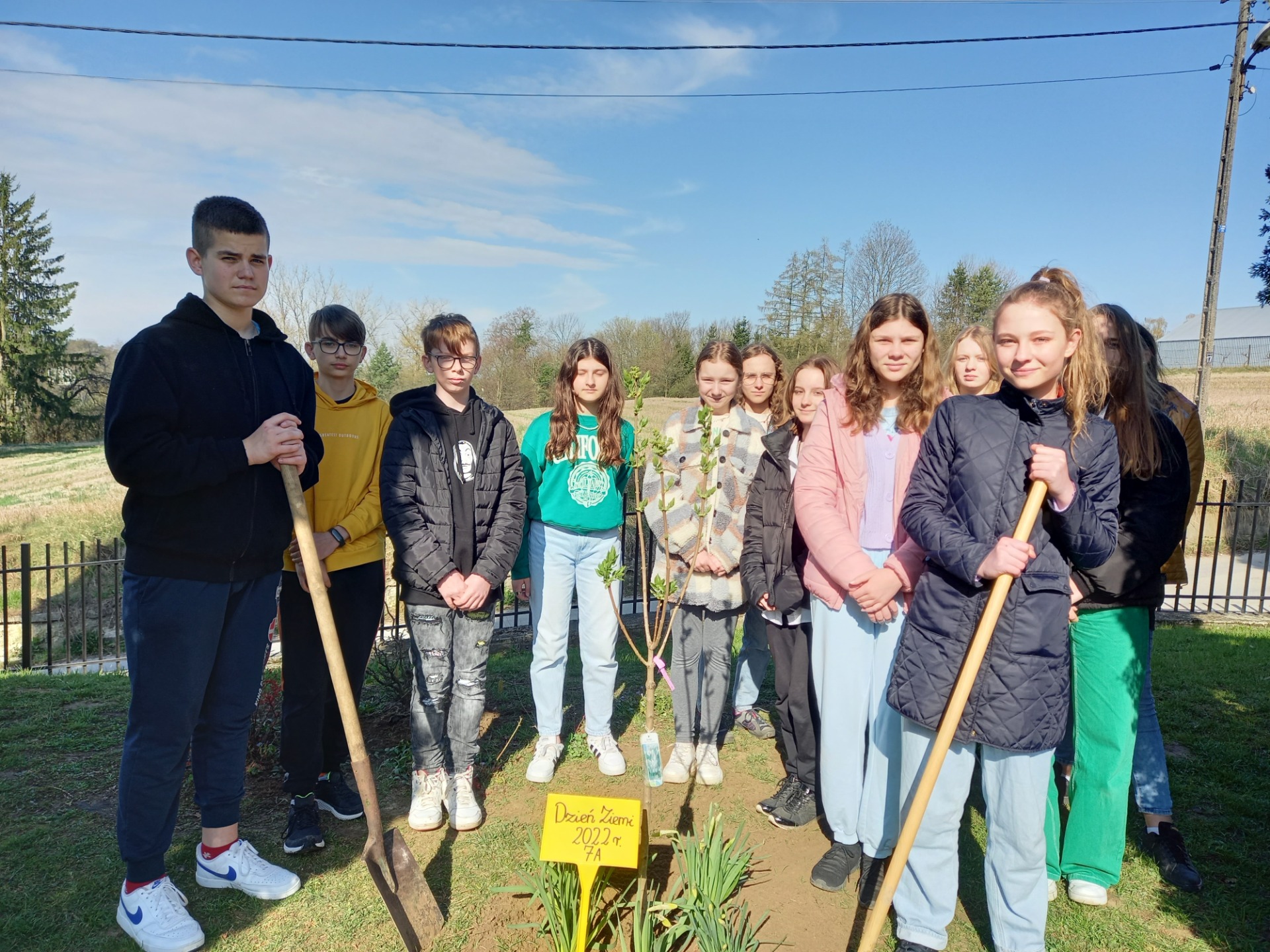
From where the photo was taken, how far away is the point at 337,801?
139 inches

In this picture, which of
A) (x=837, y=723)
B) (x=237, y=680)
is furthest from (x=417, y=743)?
(x=837, y=723)

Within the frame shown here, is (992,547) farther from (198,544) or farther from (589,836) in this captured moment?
(198,544)

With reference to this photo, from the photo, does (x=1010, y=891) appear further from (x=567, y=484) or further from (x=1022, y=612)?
(x=567, y=484)

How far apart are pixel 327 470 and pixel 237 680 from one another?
3.27 feet

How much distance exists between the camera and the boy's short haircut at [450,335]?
3533 millimetres

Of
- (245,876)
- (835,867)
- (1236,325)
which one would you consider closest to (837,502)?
(835,867)

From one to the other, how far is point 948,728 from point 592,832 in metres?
1.19

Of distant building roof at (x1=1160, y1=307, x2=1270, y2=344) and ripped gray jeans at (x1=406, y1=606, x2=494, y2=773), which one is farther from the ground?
distant building roof at (x1=1160, y1=307, x2=1270, y2=344)

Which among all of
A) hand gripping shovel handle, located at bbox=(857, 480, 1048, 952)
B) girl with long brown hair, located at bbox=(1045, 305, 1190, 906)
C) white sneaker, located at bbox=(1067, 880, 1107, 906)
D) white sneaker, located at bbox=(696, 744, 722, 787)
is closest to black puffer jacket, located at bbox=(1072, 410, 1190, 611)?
girl with long brown hair, located at bbox=(1045, 305, 1190, 906)

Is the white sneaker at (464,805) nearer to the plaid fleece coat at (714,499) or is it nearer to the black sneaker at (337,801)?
the black sneaker at (337,801)

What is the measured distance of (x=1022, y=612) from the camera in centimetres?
238

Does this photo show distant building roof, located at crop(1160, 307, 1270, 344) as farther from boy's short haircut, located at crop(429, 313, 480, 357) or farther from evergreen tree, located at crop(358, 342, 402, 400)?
boy's short haircut, located at crop(429, 313, 480, 357)

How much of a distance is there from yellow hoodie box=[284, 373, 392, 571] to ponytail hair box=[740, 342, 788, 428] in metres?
1.96

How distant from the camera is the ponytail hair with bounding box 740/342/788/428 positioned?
4246 millimetres
